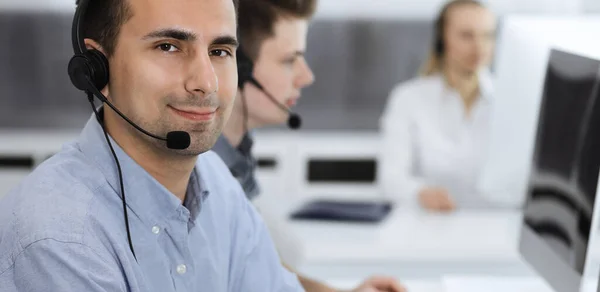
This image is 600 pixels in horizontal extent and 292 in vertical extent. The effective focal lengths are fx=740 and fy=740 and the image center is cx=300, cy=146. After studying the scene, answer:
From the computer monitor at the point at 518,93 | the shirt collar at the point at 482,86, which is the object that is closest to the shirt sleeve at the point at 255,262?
the computer monitor at the point at 518,93

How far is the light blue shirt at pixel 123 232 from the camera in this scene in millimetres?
855

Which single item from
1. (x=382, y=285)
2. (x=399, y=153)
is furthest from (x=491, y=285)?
(x=399, y=153)

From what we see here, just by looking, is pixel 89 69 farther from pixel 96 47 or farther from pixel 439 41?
pixel 439 41

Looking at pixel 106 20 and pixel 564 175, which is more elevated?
pixel 106 20

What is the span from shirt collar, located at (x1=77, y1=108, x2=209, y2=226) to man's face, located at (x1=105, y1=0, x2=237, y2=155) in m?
0.05

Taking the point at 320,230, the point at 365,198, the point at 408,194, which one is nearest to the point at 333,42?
the point at 365,198

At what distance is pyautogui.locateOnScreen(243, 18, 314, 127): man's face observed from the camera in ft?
5.52

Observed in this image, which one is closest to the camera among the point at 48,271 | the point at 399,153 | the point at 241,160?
the point at 48,271

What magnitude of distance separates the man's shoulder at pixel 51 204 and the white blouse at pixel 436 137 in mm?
1873

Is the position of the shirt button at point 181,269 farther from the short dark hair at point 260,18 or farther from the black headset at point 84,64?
the short dark hair at point 260,18

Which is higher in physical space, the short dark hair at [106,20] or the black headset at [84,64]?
the short dark hair at [106,20]

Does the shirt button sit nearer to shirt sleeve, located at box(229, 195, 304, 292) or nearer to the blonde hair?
shirt sleeve, located at box(229, 195, 304, 292)

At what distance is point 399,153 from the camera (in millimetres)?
2809

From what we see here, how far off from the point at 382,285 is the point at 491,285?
1.18 feet
